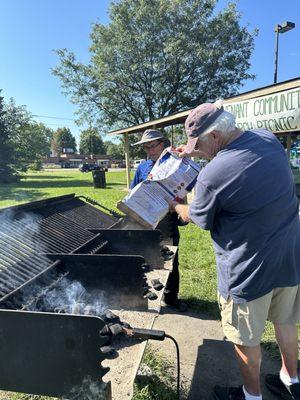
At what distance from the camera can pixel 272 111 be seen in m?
6.00

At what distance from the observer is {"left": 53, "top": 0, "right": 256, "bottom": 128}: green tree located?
21.3 metres

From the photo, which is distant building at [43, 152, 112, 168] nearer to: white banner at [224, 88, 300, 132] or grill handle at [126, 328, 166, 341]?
white banner at [224, 88, 300, 132]

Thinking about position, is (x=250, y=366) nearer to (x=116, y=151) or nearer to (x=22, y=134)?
(x=22, y=134)

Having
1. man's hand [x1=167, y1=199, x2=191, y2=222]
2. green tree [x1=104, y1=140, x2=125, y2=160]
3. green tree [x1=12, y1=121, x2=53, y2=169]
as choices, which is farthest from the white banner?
green tree [x1=104, y1=140, x2=125, y2=160]

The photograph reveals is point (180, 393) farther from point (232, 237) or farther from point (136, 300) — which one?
point (232, 237)

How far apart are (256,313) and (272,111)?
467 centimetres

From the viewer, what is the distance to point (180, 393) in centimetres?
274

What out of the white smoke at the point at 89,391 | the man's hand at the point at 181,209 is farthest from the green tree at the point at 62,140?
the white smoke at the point at 89,391

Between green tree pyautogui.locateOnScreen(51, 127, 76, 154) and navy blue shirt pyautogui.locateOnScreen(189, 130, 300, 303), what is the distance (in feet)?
317

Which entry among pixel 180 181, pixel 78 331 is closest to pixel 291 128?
pixel 180 181

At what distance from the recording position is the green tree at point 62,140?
9619 centimetres

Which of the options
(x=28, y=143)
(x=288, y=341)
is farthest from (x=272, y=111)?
(x=28, y=143)

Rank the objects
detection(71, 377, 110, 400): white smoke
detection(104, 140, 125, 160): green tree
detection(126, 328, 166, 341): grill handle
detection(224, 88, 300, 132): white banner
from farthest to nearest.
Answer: detection(104, 140, 125, 160): green tree
detection(224, 88, 300, 132): white banner
detection(126, 328, 166, 341): grill handle
detection(71, 377, 110, 400): white smoke

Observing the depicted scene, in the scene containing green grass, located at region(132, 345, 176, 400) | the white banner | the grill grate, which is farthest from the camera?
the white banner
